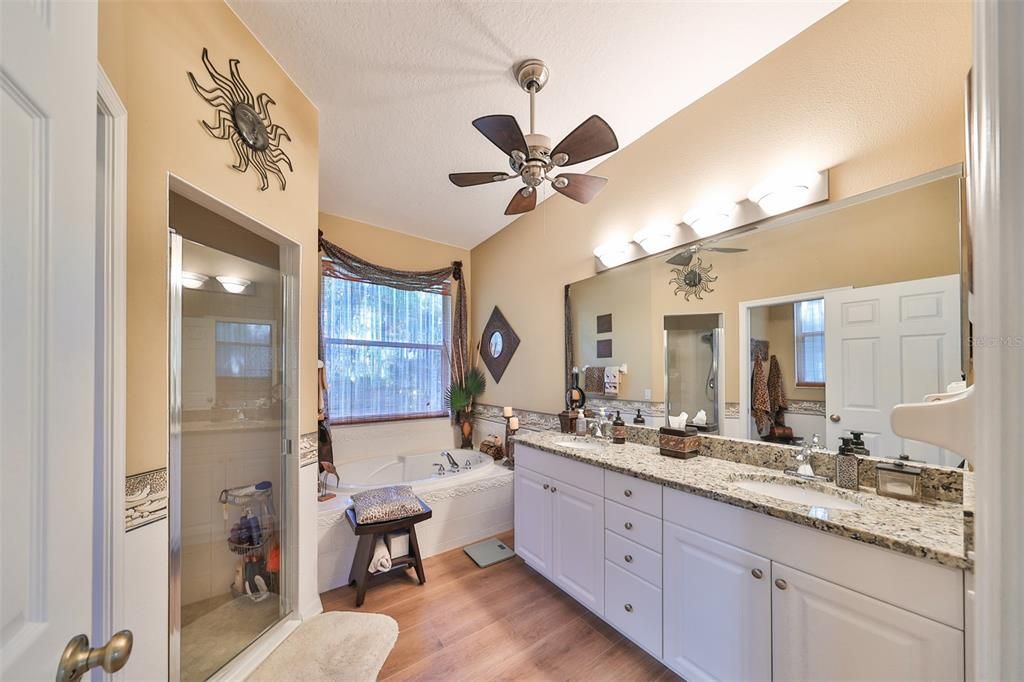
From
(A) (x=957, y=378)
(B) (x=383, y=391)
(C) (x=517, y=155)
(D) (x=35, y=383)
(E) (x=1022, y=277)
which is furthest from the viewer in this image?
(B) (x=383, y=391)

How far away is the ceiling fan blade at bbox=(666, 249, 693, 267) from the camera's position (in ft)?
7.09

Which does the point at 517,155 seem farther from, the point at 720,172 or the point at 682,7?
the point at 720,172

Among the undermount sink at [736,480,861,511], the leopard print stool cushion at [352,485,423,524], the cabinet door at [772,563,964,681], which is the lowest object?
the leopard print stool cushion at [352,485,423,524]

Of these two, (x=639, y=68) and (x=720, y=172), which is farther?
(x=720, y=172)

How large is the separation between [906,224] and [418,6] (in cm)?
211

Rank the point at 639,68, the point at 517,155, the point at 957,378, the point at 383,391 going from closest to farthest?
the point at 957,378
the point at 517,155
the point at 639,68
the point at 383,391

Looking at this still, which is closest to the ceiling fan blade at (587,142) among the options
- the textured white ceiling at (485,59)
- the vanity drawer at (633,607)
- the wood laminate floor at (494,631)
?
the textured white ceiling at (485,59)

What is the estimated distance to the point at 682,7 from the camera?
157 centimetres

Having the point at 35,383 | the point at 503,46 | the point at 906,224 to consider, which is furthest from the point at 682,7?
the point at 35,383

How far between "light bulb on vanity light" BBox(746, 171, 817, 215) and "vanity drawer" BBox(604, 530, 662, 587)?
1.66m

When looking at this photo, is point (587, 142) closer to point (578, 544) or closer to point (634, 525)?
point (634, 525)

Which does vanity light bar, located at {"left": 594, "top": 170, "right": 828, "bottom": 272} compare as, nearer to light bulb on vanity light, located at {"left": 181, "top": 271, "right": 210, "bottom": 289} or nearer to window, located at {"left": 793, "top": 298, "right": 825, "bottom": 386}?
window, located at {"left": 793, "top": 298, "right": 825, "bottom": 386}

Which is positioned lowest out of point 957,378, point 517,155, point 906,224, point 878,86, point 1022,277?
point 957,378

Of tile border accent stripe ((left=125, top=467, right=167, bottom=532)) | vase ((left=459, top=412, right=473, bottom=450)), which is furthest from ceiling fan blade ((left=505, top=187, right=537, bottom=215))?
vase ((left=459, top=412, right=473, bottom=450))
